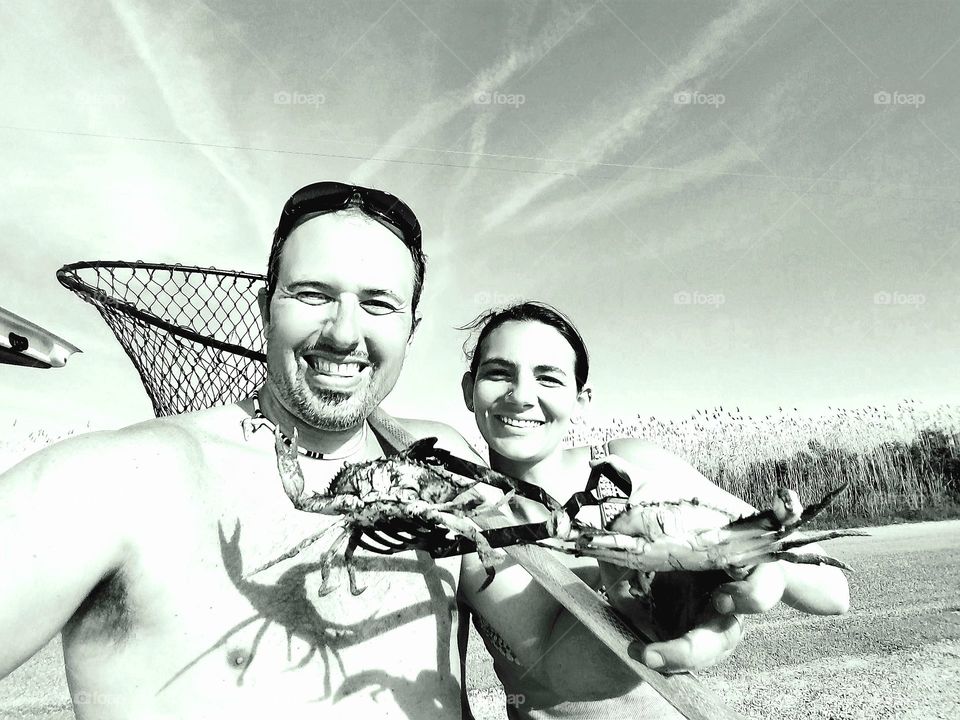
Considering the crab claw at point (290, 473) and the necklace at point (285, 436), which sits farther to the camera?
the necklace at point (285, 436)

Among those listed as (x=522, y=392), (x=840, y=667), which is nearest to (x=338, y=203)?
(x=522, y=392)

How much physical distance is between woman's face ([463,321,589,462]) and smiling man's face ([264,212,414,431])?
48 centimetres

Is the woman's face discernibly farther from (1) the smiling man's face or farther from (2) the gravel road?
(2) the gravel road

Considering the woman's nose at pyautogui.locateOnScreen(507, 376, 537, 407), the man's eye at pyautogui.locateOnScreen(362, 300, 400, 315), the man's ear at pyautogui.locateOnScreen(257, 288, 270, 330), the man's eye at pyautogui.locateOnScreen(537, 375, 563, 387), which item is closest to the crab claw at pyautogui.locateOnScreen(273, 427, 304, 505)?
the man's eye at pyautogui.locateOnScreen(362, 300, 400, 315)

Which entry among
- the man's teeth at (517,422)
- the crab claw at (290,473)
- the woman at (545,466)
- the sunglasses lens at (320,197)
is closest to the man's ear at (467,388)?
the woman at (545,466)

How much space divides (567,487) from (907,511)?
1731 centimetres

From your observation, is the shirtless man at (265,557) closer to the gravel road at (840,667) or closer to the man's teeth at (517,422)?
the man's teeth at (517,422)

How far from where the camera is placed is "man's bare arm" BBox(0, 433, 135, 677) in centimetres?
162

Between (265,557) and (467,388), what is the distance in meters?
1.30

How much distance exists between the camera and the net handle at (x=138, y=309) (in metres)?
3.53

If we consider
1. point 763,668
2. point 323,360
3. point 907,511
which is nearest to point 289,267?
point 323,360

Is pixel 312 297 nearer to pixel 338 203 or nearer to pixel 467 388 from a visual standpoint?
pixel 338 203

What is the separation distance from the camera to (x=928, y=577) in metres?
10.5

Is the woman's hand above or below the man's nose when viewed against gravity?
below
